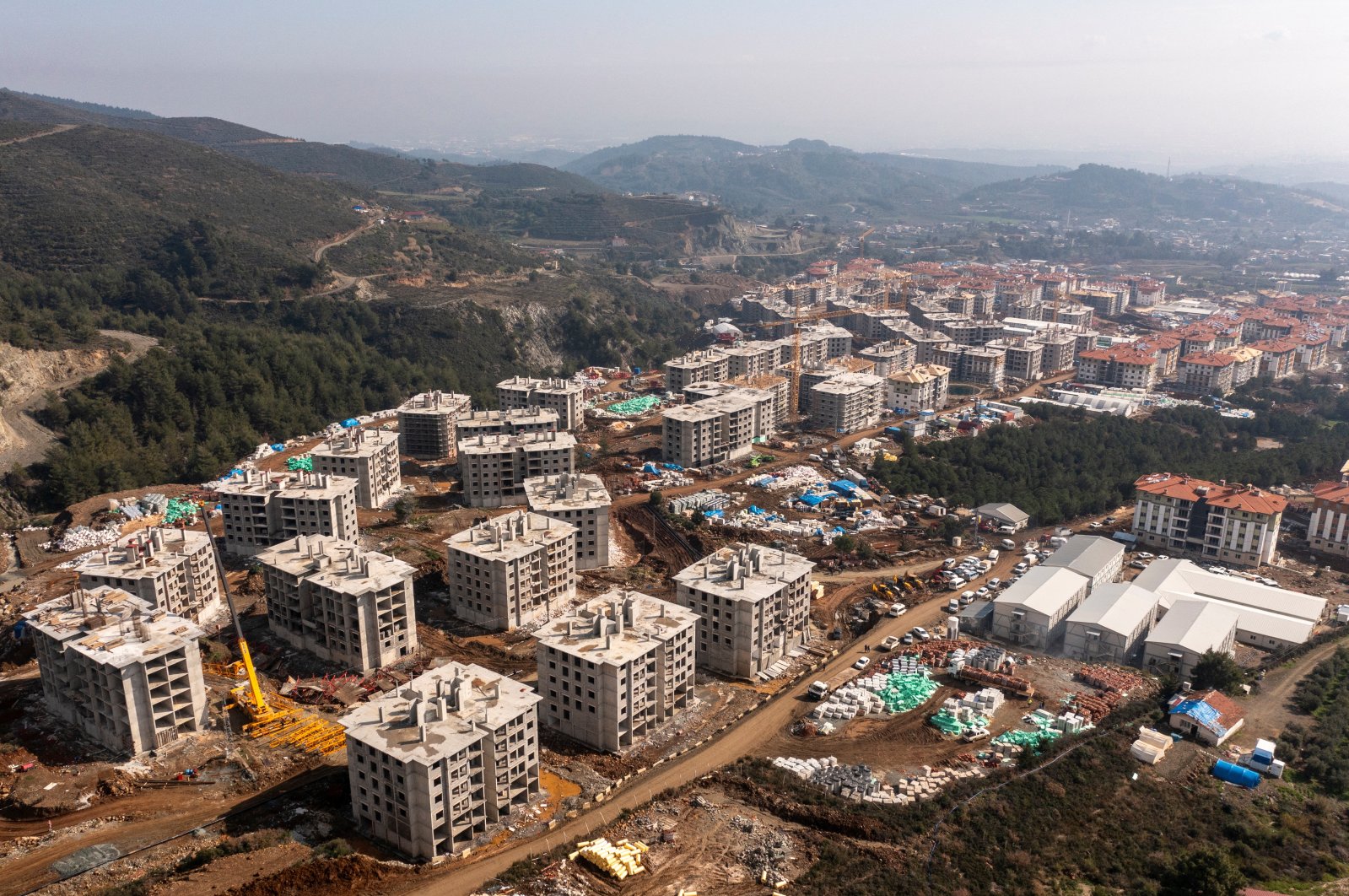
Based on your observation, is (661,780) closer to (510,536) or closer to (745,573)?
(745,573)

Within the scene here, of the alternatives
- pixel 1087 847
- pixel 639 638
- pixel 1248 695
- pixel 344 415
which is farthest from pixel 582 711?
pixel 344 415

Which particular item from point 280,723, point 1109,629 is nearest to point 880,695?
point 1109,629

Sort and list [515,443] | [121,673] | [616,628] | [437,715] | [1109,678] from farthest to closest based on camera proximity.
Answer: [515,443] → [1109,678] → [616,628] → [121,673] → [437,715]

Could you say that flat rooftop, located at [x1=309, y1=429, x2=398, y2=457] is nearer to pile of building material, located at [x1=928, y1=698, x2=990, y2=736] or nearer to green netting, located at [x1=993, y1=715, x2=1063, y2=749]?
pile of building material, located at [x1=928, y1=698, x2=990, y2=736]

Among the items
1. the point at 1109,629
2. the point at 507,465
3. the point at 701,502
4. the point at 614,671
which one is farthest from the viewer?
the point at 701,502

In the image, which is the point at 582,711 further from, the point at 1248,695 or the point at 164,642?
the point at 1248,695
